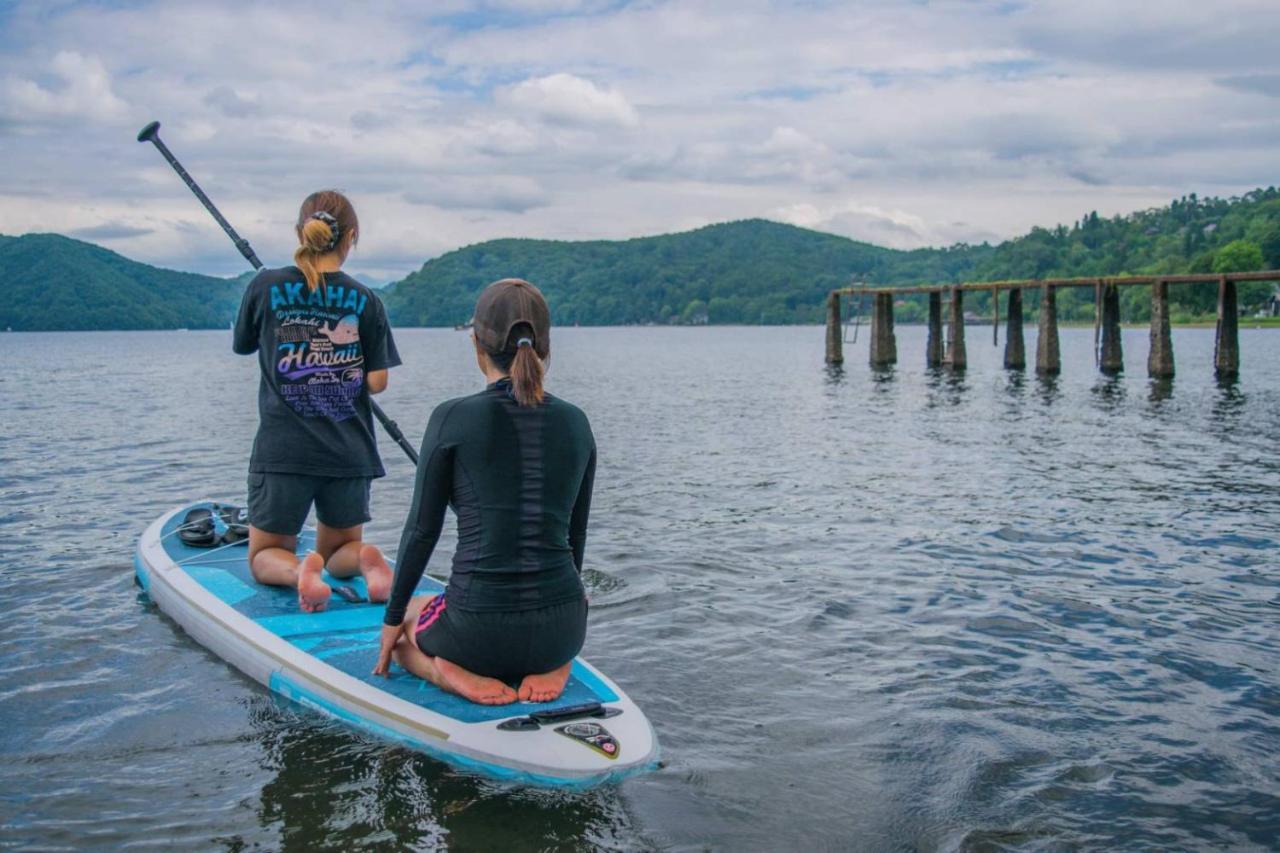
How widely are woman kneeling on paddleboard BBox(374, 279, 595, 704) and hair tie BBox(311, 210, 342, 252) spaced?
180cm

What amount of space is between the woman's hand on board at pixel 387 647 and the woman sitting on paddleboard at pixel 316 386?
1.27 meters

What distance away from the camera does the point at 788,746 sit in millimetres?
6008

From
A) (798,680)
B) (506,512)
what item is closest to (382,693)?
(506,512)

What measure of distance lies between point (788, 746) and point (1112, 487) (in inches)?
443

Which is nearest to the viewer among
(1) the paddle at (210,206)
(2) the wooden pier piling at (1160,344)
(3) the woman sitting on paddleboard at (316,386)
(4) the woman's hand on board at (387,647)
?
(4) the woman's hand on board at (387,647)

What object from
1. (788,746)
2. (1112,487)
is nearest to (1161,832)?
(788,746)

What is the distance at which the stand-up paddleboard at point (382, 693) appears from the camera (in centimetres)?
494

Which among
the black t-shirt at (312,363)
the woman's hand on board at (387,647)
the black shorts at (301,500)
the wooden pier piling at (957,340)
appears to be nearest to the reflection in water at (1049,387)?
the wooden pier piling at (957,340)

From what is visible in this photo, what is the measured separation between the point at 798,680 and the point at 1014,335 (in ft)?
141

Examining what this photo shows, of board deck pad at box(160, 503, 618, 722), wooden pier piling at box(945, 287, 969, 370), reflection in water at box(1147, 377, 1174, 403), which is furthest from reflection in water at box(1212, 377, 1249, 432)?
board deck pad at box(160, 503, 618, 722)

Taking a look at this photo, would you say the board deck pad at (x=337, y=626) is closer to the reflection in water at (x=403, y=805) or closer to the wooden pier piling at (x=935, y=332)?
the reflection in water at (x=403, y=805)

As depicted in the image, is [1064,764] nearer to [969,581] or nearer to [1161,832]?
[1161,832]

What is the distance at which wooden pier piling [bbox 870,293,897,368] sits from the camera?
170 ft

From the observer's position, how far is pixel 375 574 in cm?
691
